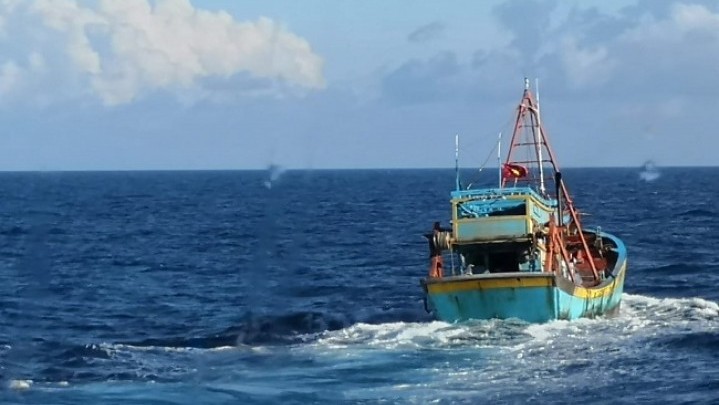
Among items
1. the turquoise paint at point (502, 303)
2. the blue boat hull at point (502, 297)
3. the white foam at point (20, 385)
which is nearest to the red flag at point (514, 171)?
the blue boat hull at point (502, 297)

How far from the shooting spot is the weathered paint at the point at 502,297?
39.5m

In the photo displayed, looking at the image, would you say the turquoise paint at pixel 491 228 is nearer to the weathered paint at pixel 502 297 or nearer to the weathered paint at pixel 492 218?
the weathered paint at pixel 492 218

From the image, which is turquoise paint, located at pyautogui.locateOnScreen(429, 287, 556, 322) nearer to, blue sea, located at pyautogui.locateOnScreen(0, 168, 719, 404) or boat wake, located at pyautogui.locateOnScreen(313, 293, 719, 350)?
boat wake, located at pyautogui.locateOnScreen(313, 293, 719, 350)

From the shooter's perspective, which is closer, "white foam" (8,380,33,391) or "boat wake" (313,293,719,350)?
"white foam" (8,380,33,391)

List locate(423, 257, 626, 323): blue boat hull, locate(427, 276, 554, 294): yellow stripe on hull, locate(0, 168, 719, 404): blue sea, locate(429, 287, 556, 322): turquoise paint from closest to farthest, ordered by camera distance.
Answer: locate(0, 168, 719, 404): blue sea, locate(427, 276, 554, 294): yellow stripe on hull, locate(423, 257, 626, 323): blue boat hull, locate(429, 287, 556, 322): turquoise paint

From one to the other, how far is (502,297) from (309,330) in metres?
8.27

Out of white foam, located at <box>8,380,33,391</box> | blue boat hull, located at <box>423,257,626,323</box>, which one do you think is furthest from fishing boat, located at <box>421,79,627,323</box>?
white foam, located at <box>8,380,33,391</box>

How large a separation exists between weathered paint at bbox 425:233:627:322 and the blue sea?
19.4 inches

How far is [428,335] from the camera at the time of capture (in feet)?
131

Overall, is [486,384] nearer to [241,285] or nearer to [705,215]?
[241,285]

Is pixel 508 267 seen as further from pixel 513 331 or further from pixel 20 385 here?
pixel 20 385

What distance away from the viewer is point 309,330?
1748 inches

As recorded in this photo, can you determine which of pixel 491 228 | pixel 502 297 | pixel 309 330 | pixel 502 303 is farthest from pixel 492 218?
pixel 309 330

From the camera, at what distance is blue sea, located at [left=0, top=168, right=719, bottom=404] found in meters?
32.7
